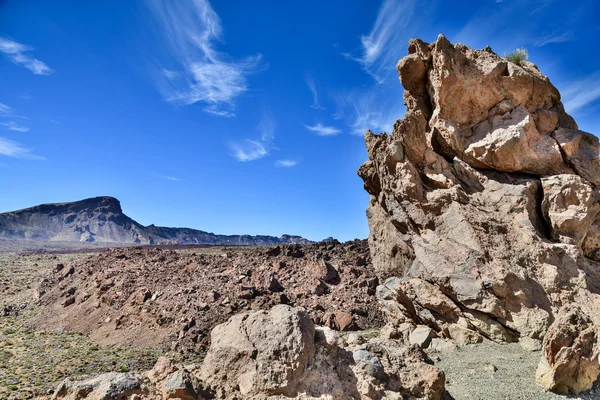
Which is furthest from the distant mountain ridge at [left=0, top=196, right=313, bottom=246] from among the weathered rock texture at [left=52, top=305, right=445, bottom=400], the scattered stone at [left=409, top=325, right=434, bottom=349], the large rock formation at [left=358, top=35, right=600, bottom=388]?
the weathered rock texture at [left=52, top=305, right=445, bottom=400]

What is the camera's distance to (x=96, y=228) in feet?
516

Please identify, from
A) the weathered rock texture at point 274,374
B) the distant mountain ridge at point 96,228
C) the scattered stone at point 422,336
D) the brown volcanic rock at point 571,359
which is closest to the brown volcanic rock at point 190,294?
the scattered stone at point 422,336

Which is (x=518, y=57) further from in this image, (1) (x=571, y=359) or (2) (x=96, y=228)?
(2) (x=96, y=228)

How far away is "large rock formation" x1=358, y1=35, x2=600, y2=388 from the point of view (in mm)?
12750

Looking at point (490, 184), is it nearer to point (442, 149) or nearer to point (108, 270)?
point (442, 149)

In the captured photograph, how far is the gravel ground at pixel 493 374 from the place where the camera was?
8.98 metres

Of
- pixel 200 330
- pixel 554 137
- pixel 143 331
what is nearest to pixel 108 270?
pixel 143 331

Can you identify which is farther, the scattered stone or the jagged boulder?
the scattered stone

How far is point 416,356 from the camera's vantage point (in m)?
7.78

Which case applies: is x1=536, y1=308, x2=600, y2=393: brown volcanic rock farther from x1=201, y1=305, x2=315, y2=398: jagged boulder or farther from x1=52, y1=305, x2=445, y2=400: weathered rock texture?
x1=201, y1=305, x2=315, y2=398: jagged boulder

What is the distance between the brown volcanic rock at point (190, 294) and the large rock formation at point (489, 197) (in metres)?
8.70

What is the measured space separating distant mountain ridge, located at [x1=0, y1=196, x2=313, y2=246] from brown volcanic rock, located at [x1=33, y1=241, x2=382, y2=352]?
365ft

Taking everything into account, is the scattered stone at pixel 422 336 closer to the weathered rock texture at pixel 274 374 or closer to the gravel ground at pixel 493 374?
the gravel ground at pixel 493 374

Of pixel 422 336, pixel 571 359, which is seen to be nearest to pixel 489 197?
pixel 422 336
